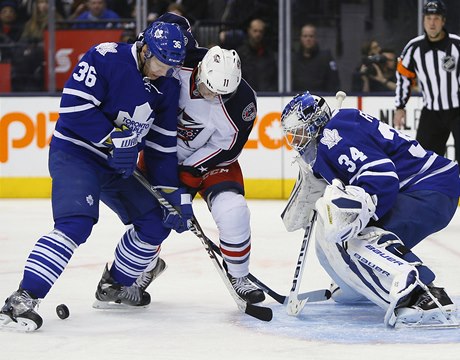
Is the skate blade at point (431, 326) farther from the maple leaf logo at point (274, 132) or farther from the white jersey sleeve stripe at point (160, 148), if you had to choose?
the maple leaf logo at point (274, 132)

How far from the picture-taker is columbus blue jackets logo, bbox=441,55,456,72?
19.8ft

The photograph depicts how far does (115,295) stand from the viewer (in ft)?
11.9

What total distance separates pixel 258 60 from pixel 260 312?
394 cm

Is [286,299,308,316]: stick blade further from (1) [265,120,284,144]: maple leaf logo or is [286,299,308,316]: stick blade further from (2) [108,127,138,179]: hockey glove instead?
(1) [265,120,284,144]: maple leaf logo

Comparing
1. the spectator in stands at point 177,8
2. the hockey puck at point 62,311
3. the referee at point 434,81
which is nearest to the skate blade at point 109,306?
the hockey puck at point 62,311

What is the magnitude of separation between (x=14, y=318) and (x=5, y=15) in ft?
15.0

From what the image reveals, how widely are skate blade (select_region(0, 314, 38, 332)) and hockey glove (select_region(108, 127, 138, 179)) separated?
53 centimetres

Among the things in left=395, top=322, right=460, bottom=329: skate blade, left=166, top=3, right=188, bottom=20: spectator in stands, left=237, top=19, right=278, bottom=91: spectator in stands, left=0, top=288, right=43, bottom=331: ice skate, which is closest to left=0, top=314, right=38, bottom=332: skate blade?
left=0, top=288, right=43, bottom=331: ice skate

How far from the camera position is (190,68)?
362 centimetres

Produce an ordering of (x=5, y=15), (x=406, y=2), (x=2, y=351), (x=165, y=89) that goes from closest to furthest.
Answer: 1. (x=2, y=351)
2. (x=165, y=89)
3. (x=406, y=2)
4. (x=5, y=15)

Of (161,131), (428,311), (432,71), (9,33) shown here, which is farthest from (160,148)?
(9,33)

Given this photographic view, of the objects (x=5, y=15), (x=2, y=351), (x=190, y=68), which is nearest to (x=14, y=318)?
(x=2, y=351)

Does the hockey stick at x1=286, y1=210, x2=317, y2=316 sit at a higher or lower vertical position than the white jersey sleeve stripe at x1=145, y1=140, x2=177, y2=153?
lower

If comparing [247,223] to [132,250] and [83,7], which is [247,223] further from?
[83,7]
